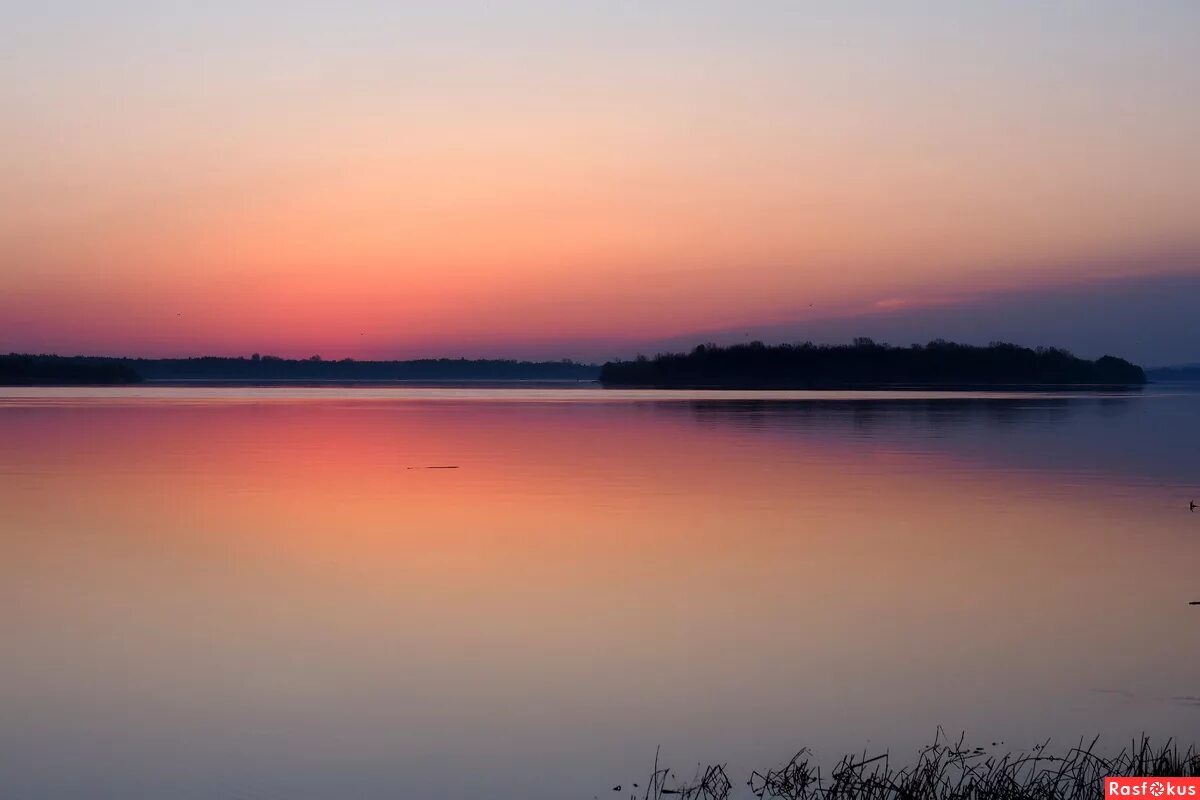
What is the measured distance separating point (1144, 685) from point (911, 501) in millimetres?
9286

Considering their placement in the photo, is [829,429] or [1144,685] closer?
[1144,685]

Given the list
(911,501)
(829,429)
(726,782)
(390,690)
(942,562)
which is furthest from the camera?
(829,429)

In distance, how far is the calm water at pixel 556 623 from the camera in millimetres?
6730

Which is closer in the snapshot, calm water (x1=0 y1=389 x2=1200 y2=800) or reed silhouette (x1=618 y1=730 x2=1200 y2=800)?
reed silhouette (x1=618 y1=730 x2=1200 y2=800)

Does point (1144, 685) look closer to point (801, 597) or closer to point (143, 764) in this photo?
point (801, 597)

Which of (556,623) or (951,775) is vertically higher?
(556,623)

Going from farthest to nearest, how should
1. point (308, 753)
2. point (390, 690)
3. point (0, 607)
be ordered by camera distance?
point (0, 607) < point (390, 690) < point (308, 753)

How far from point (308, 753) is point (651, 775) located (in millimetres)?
1827

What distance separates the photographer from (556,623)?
953 cm

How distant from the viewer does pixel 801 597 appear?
34.3ft

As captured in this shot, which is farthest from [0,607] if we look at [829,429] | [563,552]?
[829,429]

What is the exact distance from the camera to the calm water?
6730 mm

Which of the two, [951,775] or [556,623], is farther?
[556,623]

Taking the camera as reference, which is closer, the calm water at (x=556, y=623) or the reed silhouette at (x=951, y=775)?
the reed silhouette at (x=951, y=775)
